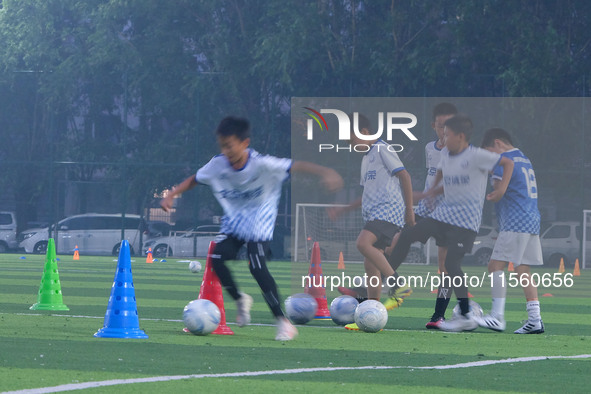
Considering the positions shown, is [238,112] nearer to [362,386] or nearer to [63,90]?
[63,90]

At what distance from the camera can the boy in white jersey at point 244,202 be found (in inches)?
371

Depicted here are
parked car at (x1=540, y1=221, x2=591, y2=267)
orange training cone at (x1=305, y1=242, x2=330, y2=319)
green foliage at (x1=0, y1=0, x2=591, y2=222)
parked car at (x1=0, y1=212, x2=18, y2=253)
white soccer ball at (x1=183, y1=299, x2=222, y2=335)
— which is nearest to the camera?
white soccer ball at (x1=183, y1=299, x2=222, y2=335)

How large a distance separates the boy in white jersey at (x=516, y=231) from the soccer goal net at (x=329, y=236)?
2002 cm

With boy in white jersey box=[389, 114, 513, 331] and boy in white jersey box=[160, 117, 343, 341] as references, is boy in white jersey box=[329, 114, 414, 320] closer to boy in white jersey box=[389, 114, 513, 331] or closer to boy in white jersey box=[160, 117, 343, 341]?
boy in white jersey box=[389, 114, 513, 331]

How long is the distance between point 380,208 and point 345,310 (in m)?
1.03

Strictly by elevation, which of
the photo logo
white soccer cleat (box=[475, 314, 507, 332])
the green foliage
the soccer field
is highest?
the green foliage

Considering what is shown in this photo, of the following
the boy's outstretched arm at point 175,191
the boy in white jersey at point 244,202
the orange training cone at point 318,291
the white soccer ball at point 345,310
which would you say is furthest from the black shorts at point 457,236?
the boy's outstretched arm at point 175,191

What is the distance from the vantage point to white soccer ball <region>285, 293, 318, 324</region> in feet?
37.1

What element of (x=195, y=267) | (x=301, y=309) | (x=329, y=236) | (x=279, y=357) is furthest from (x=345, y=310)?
(x=329, y=236)

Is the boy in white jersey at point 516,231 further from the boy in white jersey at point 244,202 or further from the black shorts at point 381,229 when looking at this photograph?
the boy in white jersey at point 244,202

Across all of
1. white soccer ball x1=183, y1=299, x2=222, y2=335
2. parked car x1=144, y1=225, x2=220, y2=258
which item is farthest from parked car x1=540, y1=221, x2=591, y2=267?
white soccer ball x1=183, y1=299, x2=222, y2=335

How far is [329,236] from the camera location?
108 feet

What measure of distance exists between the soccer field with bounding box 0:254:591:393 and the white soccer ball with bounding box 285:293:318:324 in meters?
0.16

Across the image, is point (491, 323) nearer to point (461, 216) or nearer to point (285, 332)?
point (461, 216)
